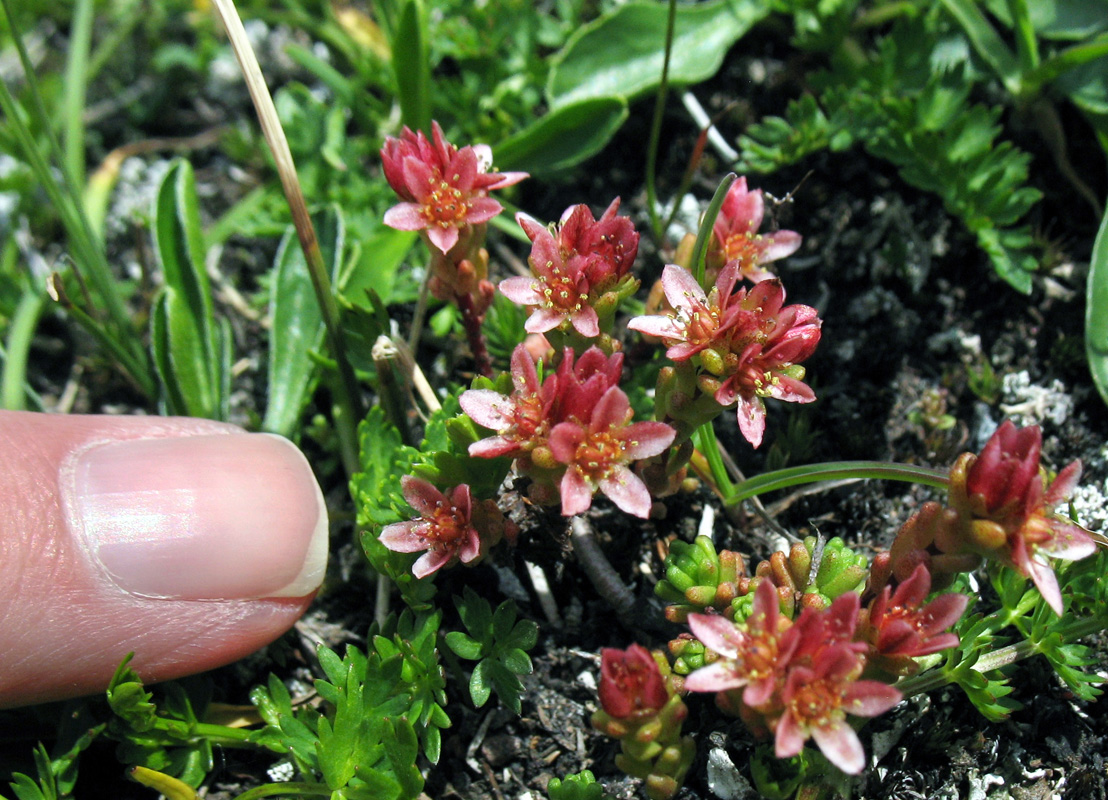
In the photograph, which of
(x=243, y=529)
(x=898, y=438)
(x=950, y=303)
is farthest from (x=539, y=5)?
(x=243, y=529)

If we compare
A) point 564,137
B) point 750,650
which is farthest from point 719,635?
point 564,137

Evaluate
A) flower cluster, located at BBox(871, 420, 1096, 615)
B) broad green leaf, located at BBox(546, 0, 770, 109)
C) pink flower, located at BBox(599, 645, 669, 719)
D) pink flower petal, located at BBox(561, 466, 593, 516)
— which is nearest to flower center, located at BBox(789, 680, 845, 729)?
pink flower, located at BBox(599, 645, 669, 719)

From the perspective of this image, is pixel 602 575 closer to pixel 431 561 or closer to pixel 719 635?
pixel 431 561

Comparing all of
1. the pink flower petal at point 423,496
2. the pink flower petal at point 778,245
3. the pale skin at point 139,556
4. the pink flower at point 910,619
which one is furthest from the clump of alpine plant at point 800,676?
the pale skin at point 139,556

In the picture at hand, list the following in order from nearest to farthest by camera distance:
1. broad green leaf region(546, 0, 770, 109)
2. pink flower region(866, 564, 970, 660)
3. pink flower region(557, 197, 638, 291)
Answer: pink flower region(866, 564, 970, 660)
pink flower region(557, 197, 638, 291)
broad green leaf region(546, 0, 770, 109)

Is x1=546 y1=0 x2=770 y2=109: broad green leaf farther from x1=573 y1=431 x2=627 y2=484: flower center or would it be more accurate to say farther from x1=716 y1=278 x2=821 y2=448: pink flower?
x1=573 y1=431 x2=627 y2=484: flower center

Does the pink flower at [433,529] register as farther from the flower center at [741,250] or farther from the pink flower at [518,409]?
the flower center at [741,250]
